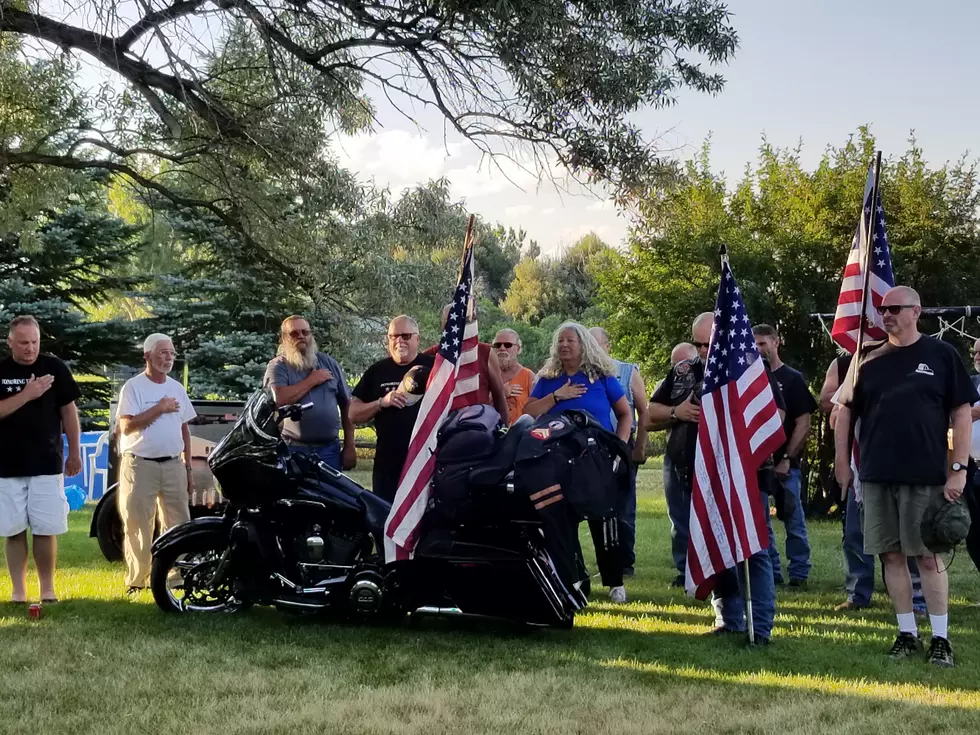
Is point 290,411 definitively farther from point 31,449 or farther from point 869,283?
point 869,283

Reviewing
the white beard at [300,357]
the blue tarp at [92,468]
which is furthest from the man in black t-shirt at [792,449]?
the blue tarp at [92,468]

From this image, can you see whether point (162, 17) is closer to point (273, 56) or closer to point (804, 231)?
point (273, 56)

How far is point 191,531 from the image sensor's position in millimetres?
6191

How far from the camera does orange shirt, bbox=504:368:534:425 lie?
25.2 feet

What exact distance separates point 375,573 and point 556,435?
132cm

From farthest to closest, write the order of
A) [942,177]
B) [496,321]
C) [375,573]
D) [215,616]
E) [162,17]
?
1. [496,321]
2. [942,177]
3. [162,17]
4. [215,616]
5. [375,573]

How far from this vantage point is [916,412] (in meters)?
5.14

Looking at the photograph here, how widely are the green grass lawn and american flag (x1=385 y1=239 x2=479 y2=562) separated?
614mm

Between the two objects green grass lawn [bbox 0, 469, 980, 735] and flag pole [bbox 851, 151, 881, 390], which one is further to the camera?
flag pole [bbox 851, 151, 881, 390]

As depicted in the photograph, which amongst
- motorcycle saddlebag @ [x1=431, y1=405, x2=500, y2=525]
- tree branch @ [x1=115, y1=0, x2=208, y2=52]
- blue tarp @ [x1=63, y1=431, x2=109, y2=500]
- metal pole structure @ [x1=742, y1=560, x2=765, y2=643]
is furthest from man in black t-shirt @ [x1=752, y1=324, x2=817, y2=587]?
blue tarp @ [x1=63, y1=431, x2=109, y2=500]

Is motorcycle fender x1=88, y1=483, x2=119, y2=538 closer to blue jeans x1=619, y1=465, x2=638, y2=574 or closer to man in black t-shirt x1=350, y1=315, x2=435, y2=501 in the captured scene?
man in black t-shirt x1=350, y1=315, x2=435, y2=501

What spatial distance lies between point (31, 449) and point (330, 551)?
6.88ft

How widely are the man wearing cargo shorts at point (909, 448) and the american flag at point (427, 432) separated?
2193 mm

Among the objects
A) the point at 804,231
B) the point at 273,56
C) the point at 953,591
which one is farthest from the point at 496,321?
the point at 953,591
